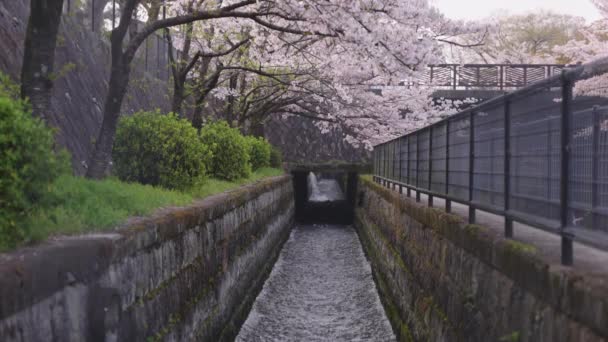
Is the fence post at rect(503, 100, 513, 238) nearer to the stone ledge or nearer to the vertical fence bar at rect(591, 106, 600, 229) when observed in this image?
the vertical fence bar at rect(591, 106, 600, 229)

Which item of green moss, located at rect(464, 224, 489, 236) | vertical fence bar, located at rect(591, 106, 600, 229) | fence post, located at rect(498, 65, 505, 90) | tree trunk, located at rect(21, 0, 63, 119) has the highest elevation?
fence post, located at rect(498, 65, 505, 90)

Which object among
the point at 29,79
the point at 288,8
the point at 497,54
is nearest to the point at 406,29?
the point at 288,8

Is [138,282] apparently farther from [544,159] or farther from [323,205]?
[323,205]

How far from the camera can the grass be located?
4.33 m

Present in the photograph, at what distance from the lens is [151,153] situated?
8.87m

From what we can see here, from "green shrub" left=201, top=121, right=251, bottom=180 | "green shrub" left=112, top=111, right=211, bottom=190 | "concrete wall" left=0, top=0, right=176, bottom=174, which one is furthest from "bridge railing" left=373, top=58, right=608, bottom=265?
"green shrub" left=201, top=121, right=251, bottom=180

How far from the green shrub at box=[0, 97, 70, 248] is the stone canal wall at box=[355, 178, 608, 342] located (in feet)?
9.81

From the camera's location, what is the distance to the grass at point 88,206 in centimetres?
433

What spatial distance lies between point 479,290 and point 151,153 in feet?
17.5

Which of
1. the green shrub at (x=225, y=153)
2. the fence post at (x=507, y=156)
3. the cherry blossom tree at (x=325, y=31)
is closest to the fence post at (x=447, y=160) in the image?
the fence post at (x=507, y=156)

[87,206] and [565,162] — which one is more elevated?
[565,162]

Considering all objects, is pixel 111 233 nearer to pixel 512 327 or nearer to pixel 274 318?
Answer: pixel 512 327

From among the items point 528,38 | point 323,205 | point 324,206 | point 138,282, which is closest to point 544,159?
point 138,282

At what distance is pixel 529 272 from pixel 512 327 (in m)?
0.50
